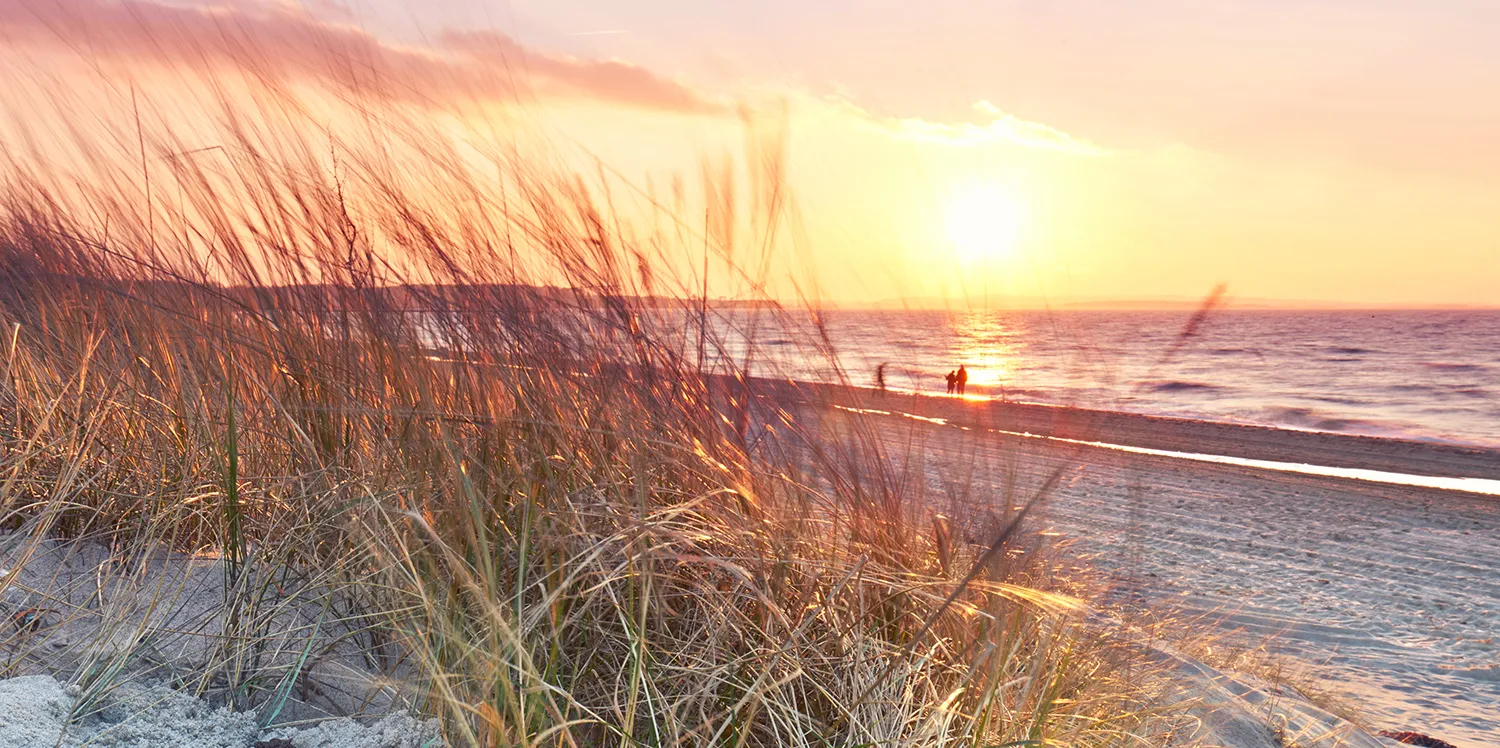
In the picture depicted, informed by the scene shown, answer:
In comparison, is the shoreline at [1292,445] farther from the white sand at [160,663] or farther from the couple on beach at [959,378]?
the white sand at [160,663]

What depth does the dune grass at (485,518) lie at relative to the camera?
1.49m

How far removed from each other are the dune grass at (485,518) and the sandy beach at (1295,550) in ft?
1.20

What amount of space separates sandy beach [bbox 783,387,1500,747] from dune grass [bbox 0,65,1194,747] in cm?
36

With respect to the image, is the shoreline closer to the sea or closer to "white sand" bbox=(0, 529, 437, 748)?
the sea

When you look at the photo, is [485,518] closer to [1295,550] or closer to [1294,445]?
[1295,550]

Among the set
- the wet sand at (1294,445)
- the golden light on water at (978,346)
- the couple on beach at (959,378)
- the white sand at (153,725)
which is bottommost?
the wet sand at (1294,445)

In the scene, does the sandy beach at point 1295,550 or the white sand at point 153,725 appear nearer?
the white sand at point 153,725

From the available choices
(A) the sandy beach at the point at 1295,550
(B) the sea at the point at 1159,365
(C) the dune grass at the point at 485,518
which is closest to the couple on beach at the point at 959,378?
(B) the sea at the point at 1159,365

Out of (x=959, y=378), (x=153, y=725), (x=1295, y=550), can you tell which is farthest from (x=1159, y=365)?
(x=959, y=378)

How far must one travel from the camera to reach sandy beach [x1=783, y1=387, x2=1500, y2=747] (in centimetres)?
269

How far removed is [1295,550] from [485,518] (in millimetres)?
7716

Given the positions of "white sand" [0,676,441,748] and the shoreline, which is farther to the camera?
the shoreline

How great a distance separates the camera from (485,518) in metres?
1.61

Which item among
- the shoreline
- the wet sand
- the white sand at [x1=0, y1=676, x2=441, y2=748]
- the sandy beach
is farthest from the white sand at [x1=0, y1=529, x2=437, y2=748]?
the wet sand
